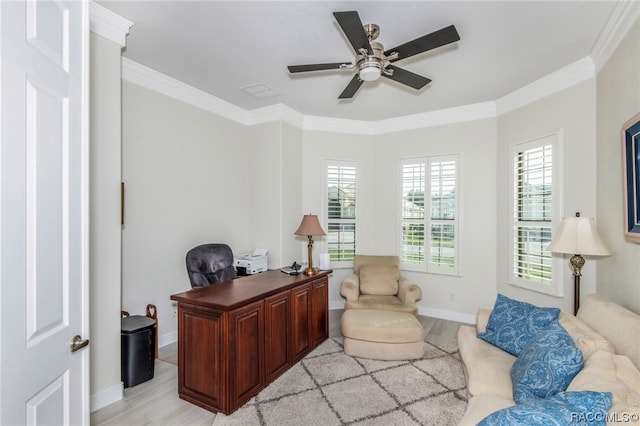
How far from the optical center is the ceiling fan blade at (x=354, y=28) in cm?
184

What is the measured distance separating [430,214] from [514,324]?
238 centimetres

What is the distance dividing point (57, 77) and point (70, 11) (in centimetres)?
32

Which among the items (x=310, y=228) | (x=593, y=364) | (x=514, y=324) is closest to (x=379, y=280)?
(x=310, y=228)

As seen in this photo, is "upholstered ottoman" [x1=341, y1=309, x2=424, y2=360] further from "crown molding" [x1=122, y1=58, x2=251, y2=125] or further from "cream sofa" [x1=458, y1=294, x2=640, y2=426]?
"crown molding" [x1=122, y1=58, x2=251, y2=125]

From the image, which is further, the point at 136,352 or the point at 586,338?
the point at 136,352

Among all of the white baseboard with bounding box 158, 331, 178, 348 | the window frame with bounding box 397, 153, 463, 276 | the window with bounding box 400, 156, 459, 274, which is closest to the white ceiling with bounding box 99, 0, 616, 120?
the window frame with bounding box 397, 153, 463, 276

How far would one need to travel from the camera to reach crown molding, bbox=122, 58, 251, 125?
317 centimetres

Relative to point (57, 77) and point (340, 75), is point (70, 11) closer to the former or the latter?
point (57, 77)

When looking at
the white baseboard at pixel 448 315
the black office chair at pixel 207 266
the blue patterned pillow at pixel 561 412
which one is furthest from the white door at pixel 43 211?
the white baseboard at pixel 448 315

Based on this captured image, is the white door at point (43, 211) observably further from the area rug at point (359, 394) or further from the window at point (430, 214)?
the window at point (430, 214)

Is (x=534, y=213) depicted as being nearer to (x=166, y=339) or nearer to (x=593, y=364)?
(x=593, y=364)

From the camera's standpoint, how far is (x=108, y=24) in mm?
2428

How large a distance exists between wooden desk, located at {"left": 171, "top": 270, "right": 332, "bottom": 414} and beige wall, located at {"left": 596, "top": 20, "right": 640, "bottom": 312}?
266 centimetres

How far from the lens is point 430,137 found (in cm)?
462
